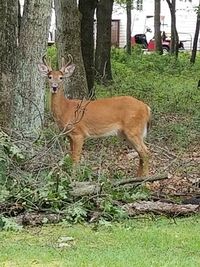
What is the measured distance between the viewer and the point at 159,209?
9.02 meters

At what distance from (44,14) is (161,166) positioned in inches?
105

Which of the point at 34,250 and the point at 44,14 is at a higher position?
the point at 44,14

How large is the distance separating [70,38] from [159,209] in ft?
26.0

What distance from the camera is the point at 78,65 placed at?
54.0ft

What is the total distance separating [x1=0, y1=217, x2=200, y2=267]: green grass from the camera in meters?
6.80

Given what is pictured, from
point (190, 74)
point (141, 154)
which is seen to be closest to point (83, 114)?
point (141, 154)

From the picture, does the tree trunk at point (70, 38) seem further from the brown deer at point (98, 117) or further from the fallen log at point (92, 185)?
the fallen log at point (92, 185)

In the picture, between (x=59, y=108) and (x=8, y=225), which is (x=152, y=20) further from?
(x=8, y=225)

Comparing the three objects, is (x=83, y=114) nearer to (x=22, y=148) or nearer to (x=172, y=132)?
(x=22, y=148)

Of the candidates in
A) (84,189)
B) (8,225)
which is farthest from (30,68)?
(8,225)

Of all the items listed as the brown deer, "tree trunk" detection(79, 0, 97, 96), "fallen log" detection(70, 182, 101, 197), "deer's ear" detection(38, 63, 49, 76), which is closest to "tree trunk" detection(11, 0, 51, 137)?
"deer's ear" detection(38, 63, 49, 76)

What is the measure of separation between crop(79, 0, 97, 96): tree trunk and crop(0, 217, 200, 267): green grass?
38.0 ft

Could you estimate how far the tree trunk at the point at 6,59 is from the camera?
13.0 metres

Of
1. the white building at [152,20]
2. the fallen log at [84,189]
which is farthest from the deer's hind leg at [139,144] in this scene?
the white building at [152,20]
